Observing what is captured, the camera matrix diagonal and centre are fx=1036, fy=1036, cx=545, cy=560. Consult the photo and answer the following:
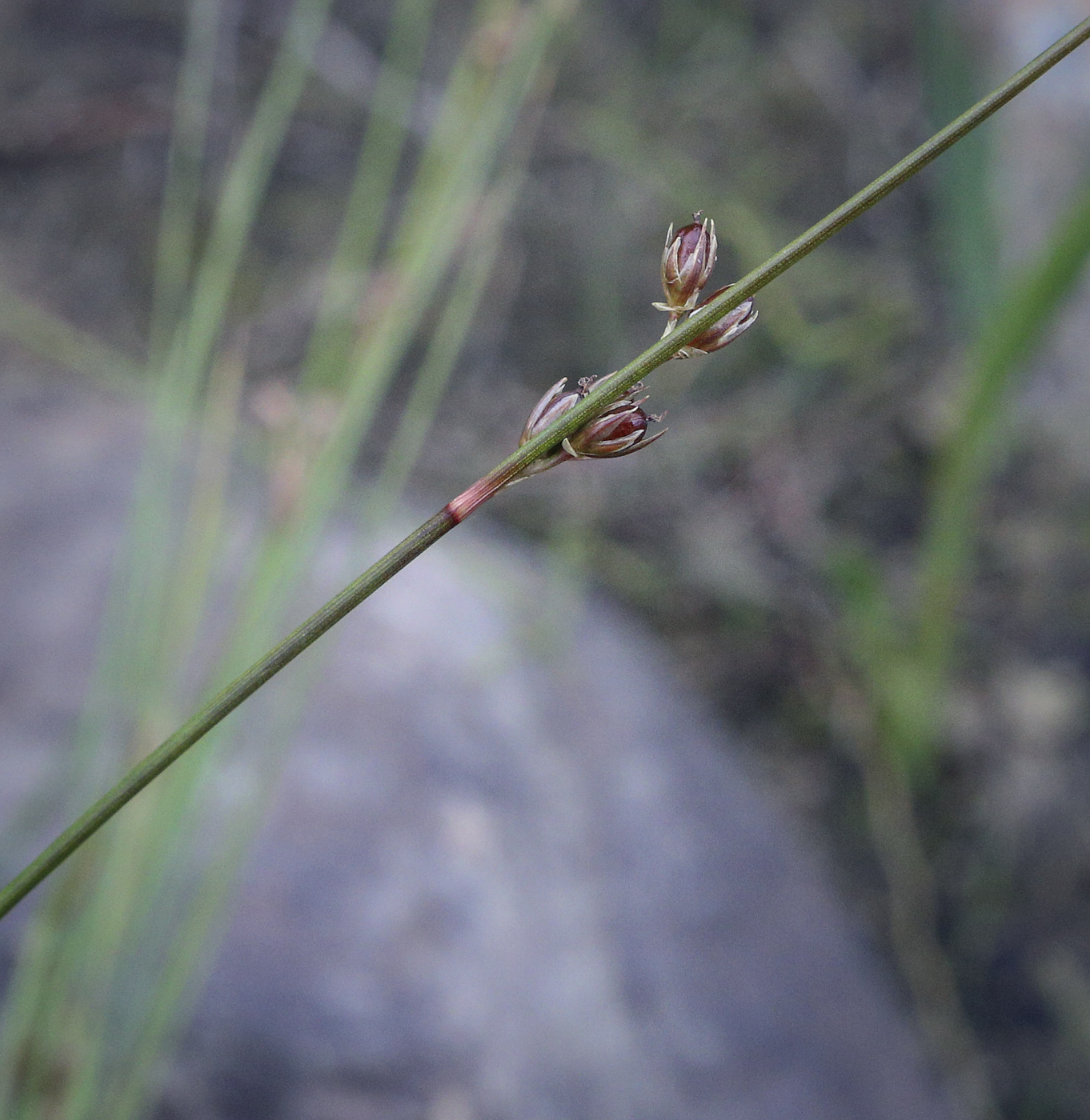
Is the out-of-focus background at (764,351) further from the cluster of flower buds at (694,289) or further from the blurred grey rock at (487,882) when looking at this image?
the cluster of flower buds at (694,289)

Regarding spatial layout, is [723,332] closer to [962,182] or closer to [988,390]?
[988,390]

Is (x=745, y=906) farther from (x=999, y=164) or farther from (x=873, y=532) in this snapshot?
(x=999, y=164)

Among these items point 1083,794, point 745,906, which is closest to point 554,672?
point 745,906

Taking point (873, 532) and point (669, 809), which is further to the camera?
point (873, 532)

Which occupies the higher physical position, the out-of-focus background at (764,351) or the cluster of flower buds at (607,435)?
the out-of-focus background at (764,351)

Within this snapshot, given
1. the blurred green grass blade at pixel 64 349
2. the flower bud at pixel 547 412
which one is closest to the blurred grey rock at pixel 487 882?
the blurred green grass blade at pixel 64 349

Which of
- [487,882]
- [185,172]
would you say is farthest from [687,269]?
[185,172]
